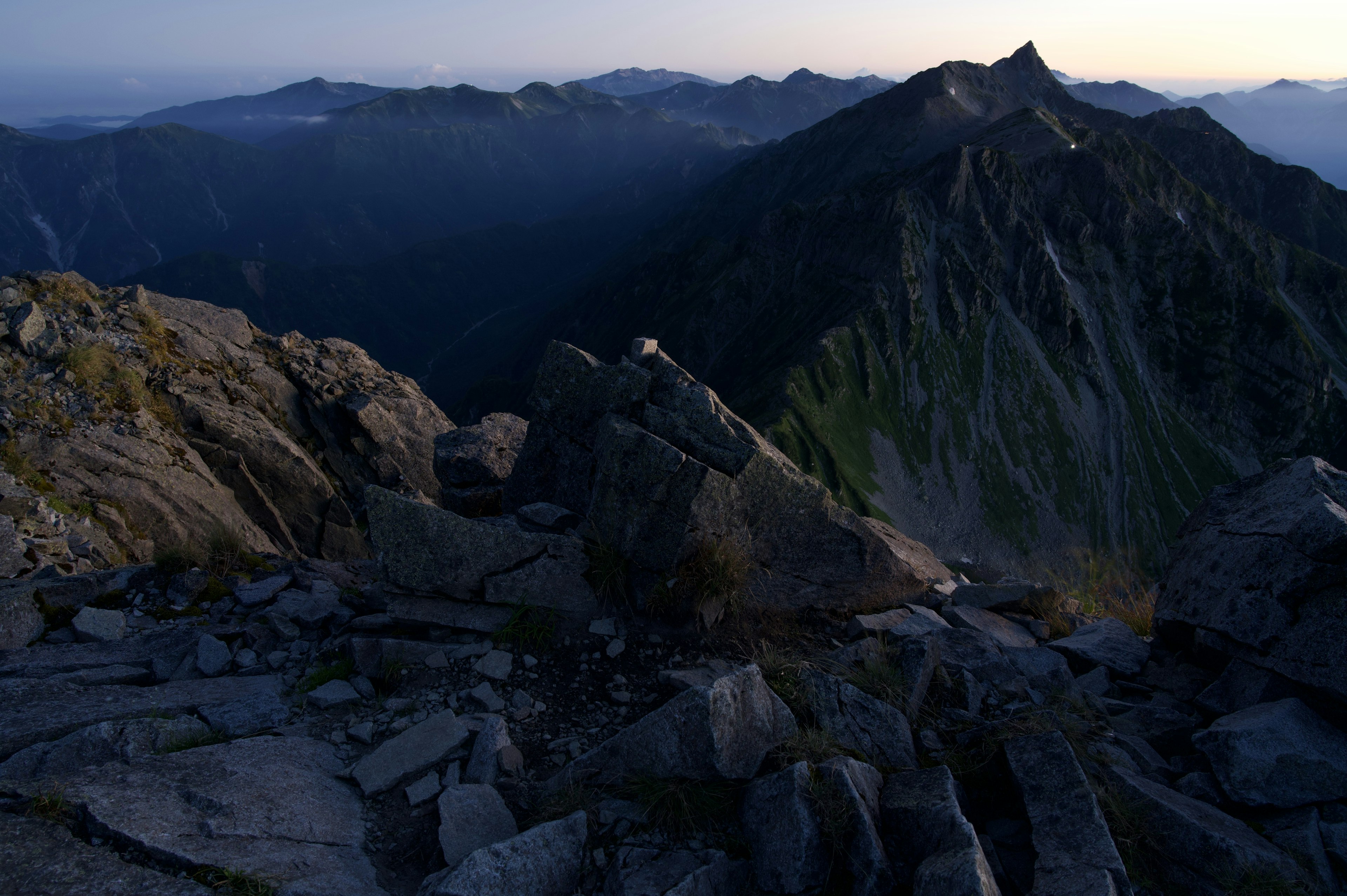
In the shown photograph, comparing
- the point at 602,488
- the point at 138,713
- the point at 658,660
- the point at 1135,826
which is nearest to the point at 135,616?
the point at 138,713

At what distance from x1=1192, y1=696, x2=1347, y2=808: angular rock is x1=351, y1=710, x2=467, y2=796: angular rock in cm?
803

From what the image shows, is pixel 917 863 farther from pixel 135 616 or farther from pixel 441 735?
pixel 135 616

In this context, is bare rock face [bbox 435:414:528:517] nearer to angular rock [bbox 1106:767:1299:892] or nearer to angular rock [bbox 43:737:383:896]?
angular rock [bbox 43:737:383:896]

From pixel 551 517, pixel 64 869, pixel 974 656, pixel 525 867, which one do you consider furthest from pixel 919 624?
pixel 64 869

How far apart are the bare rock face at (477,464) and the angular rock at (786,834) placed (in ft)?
29.5

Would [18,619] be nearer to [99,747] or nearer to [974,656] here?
[99,747]

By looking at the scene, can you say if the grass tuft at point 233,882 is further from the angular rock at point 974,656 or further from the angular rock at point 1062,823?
the angular rock at point 974,656

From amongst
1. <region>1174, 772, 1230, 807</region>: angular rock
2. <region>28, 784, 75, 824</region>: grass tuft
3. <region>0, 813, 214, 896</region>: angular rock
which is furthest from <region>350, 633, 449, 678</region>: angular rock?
<region>1174, 772, 1230, 807</region>: angular rock

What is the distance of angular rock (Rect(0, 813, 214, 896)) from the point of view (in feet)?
15.4

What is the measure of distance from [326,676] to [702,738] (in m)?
5.19

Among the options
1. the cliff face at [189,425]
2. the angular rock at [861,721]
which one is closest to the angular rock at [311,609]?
the cliff face at [189,425]

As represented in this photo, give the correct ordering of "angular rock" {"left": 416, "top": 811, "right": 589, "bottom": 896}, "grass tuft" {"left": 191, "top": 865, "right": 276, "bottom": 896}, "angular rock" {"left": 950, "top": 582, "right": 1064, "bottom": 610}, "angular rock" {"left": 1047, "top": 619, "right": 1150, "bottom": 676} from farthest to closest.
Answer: "angular rock" {"left": 950, "top": 582, "right": 1064, "bottom": 610} < "angular rock" {"left": 1047, "top": 619, "right": 1150, "bottom": 676} < "angular rock" {"left": 416, "top": 811, "right": 589, "bottom": 896} < "grass tuft" {"left": 191, "top": 865, "right": 276, "bottom": 896}

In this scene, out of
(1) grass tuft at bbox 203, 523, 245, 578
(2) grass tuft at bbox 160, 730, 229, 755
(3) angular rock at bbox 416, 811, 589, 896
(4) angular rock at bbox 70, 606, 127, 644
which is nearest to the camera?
(3) angular rock at bbox 416, 811, 589, 896

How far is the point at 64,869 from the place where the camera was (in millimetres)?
4852
